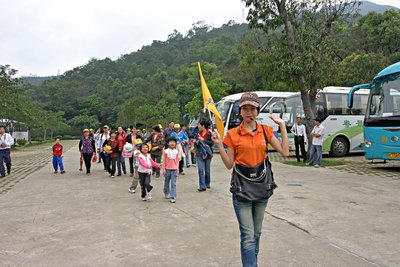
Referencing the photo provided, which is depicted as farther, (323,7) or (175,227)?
(323,7)

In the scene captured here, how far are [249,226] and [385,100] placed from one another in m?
9.58

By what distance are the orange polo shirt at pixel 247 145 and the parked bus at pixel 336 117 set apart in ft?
46.1

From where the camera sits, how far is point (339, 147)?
1745cm

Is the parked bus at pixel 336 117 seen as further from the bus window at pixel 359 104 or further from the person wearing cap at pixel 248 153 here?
the person wearing cap at pixel 248 153

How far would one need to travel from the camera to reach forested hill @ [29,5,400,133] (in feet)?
48.1

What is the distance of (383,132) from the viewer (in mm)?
11250

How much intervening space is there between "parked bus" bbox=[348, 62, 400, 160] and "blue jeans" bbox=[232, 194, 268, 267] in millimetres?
8759

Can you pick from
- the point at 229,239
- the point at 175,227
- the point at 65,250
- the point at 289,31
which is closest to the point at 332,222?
the point at 229,239

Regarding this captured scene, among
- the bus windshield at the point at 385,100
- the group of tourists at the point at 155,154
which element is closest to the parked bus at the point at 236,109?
the group of tourists at the point at 155,154

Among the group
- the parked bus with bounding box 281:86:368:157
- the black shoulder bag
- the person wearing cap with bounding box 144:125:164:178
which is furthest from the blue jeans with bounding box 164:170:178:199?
the parked bus with bounding box 281:86:368:157

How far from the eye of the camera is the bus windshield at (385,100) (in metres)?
11.2

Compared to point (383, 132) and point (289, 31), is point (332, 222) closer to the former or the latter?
point (383, 132)

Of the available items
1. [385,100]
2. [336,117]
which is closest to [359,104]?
[336,117]

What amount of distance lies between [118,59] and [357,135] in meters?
→ 112
